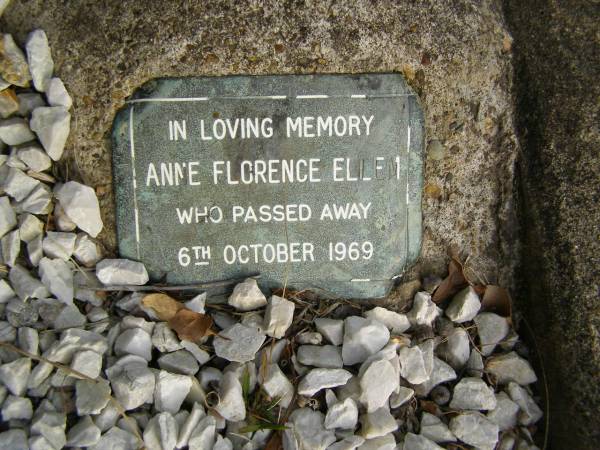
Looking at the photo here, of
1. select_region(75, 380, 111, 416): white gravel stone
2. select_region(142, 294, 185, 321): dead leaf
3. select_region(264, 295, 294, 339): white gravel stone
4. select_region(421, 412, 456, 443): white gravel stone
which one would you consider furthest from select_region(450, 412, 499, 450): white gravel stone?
select_region(75, 380, 111, 416): white gravel stone

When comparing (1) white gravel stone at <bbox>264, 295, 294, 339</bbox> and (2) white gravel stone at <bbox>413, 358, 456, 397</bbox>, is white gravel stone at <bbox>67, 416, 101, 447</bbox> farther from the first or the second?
(2) white gravel stone at <bbox>413, 358, 456, 397</bbox>

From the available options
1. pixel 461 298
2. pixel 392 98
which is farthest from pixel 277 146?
pixel 461 298

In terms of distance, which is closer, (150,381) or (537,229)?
(150,381)

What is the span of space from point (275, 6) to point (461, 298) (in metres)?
0.97

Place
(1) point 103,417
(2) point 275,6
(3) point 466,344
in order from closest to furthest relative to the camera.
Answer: (1) point 103,417 < (2) point 275,6 < (3) point 466,344

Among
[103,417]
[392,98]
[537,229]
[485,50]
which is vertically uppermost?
[485,50]

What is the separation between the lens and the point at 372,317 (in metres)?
1.50

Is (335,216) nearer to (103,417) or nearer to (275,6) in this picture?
(275,6)

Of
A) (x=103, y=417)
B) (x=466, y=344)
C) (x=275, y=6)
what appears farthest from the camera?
(x=466, y=344)

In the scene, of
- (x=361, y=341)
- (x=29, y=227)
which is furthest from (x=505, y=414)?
(x=29, y=227)

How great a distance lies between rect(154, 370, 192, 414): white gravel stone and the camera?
1335 mm

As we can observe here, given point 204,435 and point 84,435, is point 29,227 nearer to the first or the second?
point 84,435

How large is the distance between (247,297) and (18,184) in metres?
0.68

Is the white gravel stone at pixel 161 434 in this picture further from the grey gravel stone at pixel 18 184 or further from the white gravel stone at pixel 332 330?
the grey gravel stone at pixel 18 184
